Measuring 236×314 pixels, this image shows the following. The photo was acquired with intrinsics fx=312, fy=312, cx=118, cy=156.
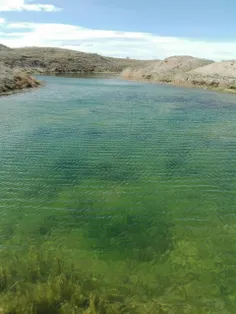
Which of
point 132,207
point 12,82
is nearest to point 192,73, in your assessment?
point 12,82

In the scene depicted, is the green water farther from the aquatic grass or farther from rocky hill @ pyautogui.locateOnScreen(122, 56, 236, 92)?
rocky hill @ pyautogui.locateOnScreen(122, 56, 236, 92)

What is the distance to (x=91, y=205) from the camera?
17.2m

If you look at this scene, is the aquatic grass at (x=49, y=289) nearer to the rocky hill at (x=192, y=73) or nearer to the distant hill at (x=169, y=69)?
the rocky hill at (x=192, y=73)

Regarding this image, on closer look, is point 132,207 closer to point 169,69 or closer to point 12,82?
point 12,82

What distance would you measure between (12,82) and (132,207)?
54402mm

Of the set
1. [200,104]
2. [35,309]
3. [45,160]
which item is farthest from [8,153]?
[200,104]

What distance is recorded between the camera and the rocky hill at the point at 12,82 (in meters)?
59.2

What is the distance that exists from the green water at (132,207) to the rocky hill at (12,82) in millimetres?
27951

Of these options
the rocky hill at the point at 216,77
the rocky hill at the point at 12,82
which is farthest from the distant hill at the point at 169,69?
the rocky hill at the point at 12,82

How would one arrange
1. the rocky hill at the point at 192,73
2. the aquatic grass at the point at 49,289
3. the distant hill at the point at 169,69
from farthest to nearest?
the distant hill at the point at 169,69, the rocky hill at the point at 192,73, the aquatic grass at the point at 49,289

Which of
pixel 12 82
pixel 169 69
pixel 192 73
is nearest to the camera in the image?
pixel 12 82

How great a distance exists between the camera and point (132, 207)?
17.1m

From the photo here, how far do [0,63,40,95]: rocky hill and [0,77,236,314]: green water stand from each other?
27951 millimetres

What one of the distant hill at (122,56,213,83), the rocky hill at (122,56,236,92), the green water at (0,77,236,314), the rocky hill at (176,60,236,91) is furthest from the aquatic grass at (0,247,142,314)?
the distant hill at (122,56,213,83)
